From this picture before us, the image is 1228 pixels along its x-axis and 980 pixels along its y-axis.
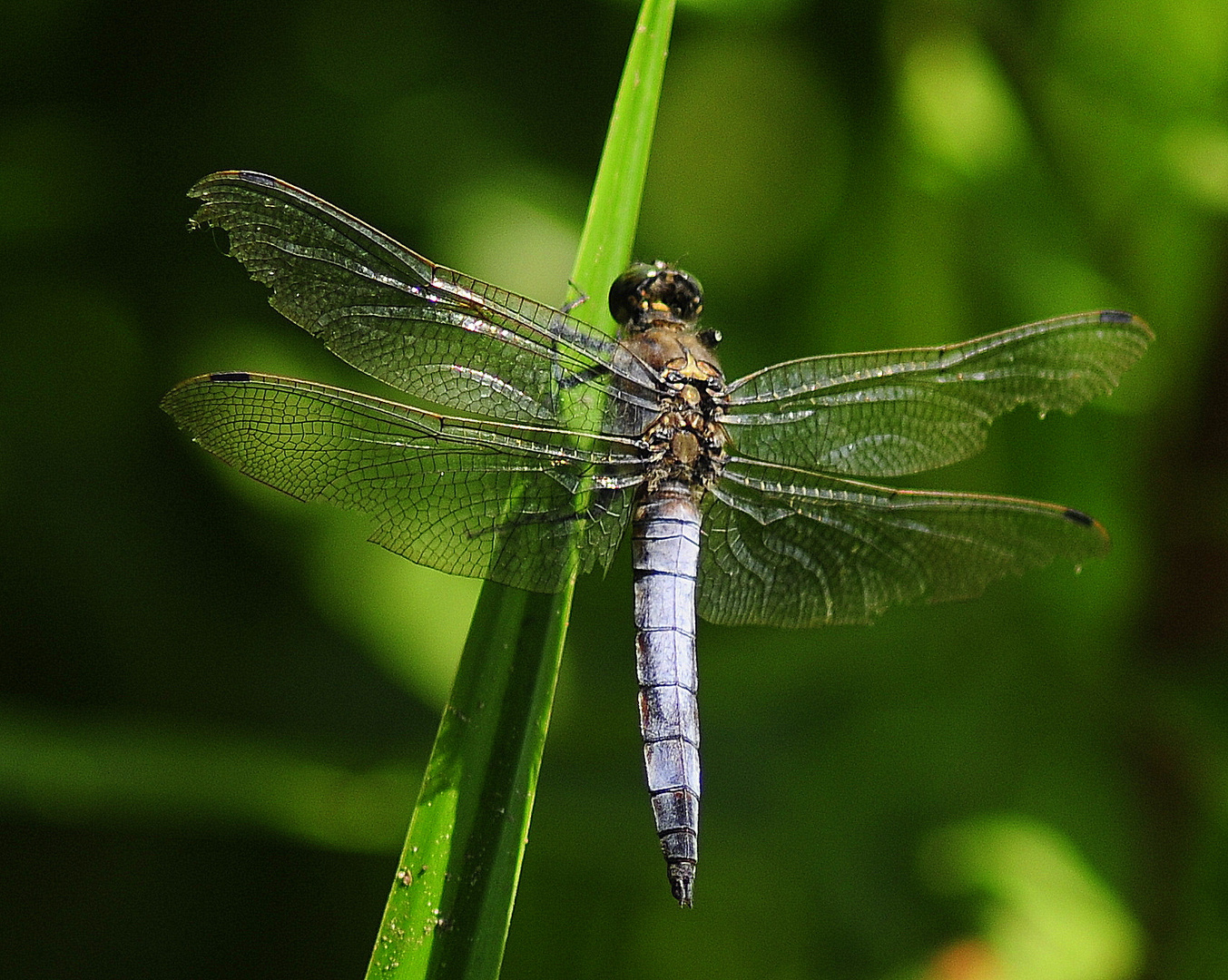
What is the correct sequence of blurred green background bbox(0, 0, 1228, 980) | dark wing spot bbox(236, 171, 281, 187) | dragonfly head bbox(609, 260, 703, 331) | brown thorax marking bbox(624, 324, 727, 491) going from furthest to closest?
blurred green background bbox(0, 0, 1228, 980), dragonfly head bbox(609, 260, 703, 331), brown thorax marking bbox(624, 324, 727, 491), dark wing spot bbox(236, 171, 281, 187)

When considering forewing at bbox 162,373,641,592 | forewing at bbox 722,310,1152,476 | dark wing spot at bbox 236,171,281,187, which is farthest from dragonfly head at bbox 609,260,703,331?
dark wing spot at bbox 236,171,281,187

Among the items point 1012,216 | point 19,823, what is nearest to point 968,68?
point 1012,216

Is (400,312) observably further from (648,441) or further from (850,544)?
(850,544)

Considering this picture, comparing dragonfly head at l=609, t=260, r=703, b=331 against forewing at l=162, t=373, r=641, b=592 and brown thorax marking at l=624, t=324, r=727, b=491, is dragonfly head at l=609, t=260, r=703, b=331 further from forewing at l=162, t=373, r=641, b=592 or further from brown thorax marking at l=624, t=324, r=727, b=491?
forewing at l=162, t=373, r=641, b=592

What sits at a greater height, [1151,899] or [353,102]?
[353,102]

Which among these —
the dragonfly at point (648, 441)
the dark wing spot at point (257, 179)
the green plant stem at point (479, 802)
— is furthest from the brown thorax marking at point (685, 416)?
the dark wing spot at point (257, 179)

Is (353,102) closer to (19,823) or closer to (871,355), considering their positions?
(871,355)
